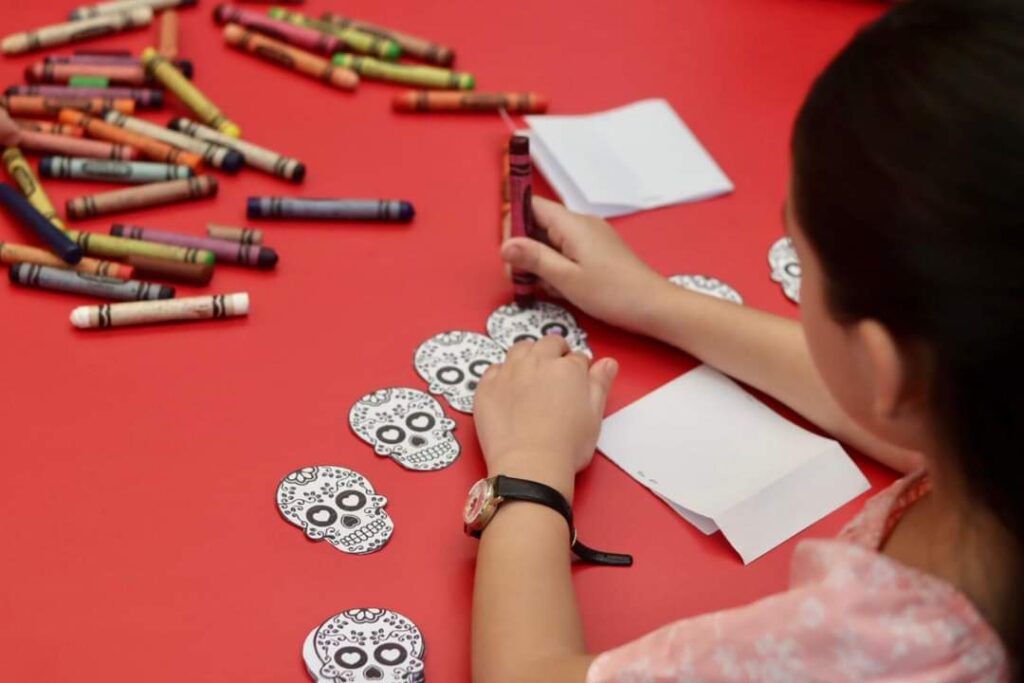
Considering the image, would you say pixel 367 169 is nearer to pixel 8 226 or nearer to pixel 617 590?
pixel 8 226

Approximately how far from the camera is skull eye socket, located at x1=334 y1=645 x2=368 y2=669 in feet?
2.70

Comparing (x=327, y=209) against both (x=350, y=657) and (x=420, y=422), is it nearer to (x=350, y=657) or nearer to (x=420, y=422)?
(x=420, y=422)

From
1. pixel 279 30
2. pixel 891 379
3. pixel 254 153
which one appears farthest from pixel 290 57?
pixel 891 379

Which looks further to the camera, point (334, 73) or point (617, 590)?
point (334, 73)

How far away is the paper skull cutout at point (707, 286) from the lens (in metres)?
1.17

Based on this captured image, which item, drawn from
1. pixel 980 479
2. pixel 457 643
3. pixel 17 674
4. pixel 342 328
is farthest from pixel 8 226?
pixel 980 479

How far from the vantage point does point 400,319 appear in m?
1.12

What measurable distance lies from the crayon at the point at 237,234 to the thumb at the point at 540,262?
0.25 m

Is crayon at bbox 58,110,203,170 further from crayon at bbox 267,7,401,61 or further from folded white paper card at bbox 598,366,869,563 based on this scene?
folded white paper card at bbox 598,366,869,563

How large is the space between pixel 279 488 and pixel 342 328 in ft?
0.68

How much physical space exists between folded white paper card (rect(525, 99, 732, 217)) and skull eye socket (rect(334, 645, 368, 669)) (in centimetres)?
59

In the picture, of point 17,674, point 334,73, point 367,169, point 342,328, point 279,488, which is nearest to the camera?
point 17,674

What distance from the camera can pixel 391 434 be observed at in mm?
1001

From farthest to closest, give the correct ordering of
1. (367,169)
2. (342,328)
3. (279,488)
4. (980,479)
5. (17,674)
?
(367,169) < (342,328) < (279,488) < (17,674) < (980,479)
